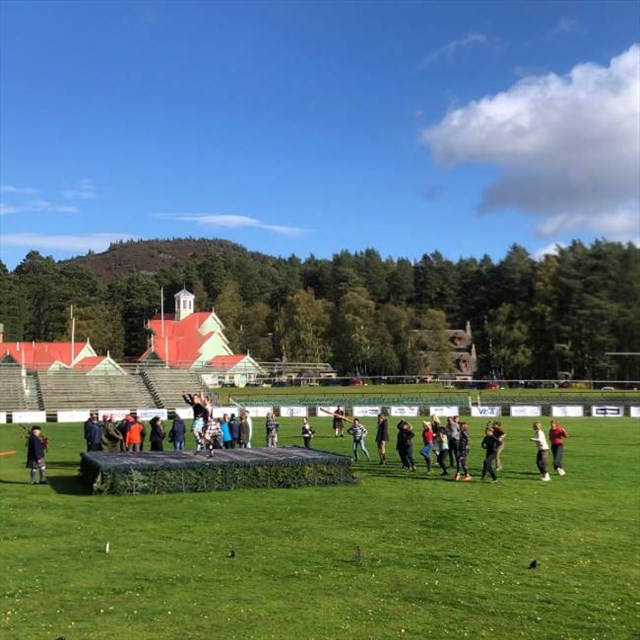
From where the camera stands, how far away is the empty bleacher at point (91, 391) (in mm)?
54688

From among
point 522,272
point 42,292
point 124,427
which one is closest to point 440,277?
point 522,272

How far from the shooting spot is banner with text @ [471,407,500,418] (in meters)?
52.1

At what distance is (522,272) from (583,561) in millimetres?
105227

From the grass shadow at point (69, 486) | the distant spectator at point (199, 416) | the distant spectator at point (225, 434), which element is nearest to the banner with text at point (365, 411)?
Answer: the distant spectator at point (225, 434)

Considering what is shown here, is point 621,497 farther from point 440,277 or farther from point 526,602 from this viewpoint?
point 440,277

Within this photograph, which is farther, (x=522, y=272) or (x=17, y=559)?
(x=522, y=272)

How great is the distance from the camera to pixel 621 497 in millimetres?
17781

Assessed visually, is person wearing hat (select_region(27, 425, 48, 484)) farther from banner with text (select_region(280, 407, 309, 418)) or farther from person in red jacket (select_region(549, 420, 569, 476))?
banner with text (select_region(280, 407, 309, 418))

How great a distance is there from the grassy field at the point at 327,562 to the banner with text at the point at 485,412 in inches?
1260

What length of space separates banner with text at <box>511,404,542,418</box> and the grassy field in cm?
3306

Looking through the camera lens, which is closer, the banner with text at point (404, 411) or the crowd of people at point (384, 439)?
the crowd of people at point (384, 439)

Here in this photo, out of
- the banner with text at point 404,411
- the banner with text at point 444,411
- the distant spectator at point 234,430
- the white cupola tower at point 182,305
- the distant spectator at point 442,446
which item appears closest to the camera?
the distant spectator at point 442,446

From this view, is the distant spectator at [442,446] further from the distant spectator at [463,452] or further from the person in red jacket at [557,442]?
the person in red jacket at [557,442]

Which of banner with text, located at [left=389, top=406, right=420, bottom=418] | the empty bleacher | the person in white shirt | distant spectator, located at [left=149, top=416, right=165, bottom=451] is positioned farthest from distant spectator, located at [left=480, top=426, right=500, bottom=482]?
the empty bleacher
